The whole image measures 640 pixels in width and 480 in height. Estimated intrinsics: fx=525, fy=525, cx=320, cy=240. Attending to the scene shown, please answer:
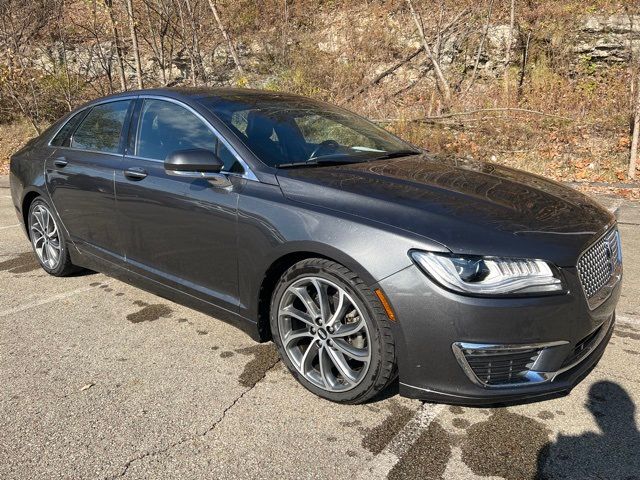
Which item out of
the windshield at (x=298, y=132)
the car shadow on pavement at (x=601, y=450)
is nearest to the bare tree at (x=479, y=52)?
the windshield at (x=298, y=132)

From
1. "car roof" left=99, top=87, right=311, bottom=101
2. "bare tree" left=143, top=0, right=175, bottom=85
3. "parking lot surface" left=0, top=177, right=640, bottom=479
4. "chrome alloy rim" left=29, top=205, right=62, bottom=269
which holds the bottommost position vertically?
"parking lot surface" left=0, top=177, right=640, bottom=479

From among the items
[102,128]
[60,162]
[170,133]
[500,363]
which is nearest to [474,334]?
[500,363]

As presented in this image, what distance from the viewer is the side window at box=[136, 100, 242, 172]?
3.19m

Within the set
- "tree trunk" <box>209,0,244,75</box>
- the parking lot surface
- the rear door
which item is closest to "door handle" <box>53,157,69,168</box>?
the rear door

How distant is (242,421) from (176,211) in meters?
1.34

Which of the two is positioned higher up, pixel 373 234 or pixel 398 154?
pixel 398 154

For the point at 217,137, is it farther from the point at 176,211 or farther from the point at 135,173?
the point at 135,173

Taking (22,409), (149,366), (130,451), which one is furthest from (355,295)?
(22,409)

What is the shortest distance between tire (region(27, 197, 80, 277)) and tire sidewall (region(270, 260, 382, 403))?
2.47m

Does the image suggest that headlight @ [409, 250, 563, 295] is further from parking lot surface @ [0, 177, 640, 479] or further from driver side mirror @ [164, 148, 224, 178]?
driver side mirror @ [164, 148, 224, 178]

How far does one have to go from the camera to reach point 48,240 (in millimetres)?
4633

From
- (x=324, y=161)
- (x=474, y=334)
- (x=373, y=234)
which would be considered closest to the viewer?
(x=474, y=334)

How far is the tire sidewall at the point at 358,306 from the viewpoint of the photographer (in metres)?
2.41

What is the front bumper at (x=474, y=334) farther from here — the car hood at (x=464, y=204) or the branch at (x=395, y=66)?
the branch at (x=395, y=66)
